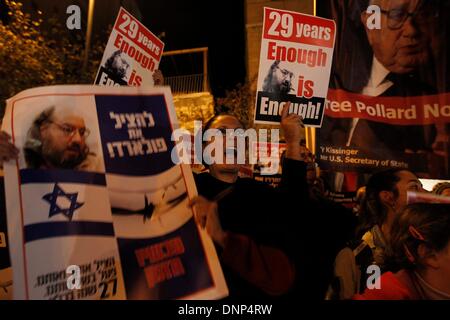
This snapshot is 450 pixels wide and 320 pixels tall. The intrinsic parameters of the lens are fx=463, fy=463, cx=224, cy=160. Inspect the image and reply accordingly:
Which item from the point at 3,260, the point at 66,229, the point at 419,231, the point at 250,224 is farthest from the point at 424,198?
the point at 3,260

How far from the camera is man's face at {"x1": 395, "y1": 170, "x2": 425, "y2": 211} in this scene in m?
3.30

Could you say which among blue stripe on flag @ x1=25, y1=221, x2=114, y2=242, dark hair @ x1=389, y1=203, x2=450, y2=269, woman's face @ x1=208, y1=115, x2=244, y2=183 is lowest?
dark hair @ x1=389, y1=203, x2=450, y2=269

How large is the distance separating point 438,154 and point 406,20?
1.04 m

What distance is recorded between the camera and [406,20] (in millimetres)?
3508

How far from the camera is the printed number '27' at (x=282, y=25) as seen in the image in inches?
138

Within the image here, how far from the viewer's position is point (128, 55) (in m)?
4.19

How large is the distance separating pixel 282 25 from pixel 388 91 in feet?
3.16

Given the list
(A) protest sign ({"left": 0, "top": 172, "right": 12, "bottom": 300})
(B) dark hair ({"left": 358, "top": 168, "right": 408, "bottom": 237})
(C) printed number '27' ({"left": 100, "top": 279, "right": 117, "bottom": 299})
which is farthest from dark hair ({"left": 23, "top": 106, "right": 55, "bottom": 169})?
(B) dark hair ({"left": 358, "top": 168, "right": 408, "bottom": 237})

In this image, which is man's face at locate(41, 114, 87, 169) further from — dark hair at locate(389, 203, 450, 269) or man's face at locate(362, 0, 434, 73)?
man's face at locate(362, 0, 434, 73)

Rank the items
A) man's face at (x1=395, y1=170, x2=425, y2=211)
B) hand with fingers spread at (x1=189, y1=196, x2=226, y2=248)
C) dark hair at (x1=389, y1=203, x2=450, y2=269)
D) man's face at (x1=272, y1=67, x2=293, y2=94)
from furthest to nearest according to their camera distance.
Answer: man's face at (x1=272, y1=67, x2=293, y2=94), man's face at (x1=395, y1=170, x2=425, y2=211), dark hair at (x1=389, y1=203, x2=450, y2=269), hand with fingers spread at (x1=189, y1=196, x2=226, y2=248)

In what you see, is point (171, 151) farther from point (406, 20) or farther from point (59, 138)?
point (406, 20)

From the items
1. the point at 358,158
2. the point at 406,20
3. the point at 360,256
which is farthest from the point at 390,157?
the point at 406,20

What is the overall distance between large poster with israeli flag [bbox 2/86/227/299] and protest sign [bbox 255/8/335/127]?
54.3 inches

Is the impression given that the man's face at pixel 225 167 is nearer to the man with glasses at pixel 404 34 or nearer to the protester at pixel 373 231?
the protester at pixel 373 231
